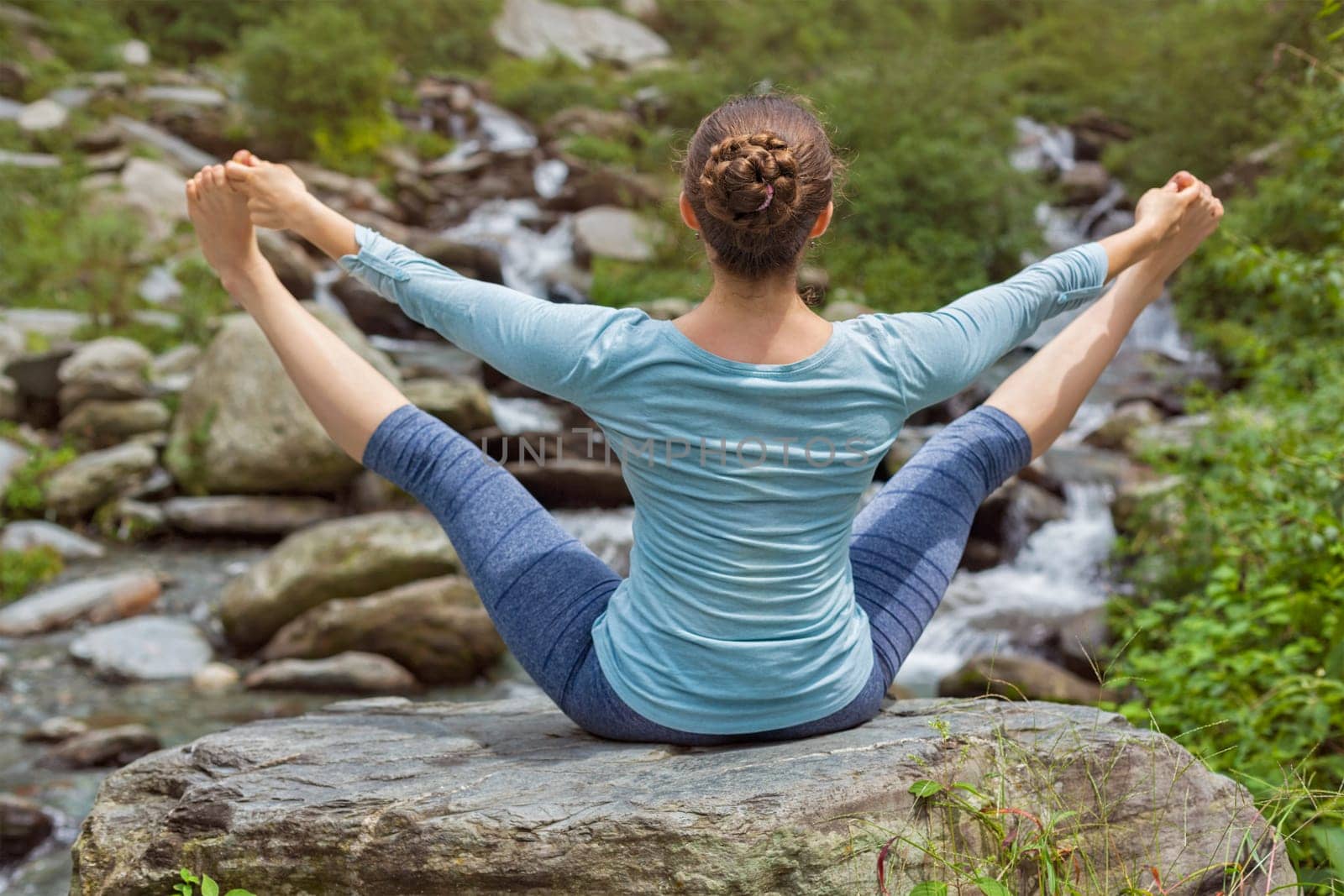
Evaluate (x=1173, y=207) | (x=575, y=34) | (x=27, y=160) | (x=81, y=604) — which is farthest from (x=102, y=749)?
(x=575, y=34)

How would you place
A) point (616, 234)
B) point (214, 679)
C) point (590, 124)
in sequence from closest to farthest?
point (214, 679), point (616, 234), point (590, 124)

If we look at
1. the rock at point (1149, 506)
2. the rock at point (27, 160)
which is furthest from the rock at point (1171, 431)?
the rock at point (27, 160)

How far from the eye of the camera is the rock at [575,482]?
7238mm

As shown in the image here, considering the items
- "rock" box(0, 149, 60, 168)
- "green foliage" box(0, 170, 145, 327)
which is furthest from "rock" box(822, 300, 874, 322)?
"rock" box(0, 149, 60, 168)

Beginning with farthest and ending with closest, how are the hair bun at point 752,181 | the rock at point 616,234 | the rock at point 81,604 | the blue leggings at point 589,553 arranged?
the rock at point 616,234 < the rock at point 81,604 < the blue leggings at point 589,553 < the hair bun at point 752,181

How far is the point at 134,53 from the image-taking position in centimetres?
1703

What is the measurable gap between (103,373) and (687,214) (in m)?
7.66

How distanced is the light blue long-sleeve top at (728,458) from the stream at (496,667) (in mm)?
844

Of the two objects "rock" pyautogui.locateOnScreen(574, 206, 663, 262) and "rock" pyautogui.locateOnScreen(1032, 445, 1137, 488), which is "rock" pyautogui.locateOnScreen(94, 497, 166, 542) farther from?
"rock" pyautogui.locateOnScreen(1032, 445, 1137, 488)

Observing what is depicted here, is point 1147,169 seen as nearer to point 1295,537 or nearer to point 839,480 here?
point 1295,537

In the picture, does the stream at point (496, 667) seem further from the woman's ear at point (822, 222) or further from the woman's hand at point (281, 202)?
the woman's hand at point (281, 202)

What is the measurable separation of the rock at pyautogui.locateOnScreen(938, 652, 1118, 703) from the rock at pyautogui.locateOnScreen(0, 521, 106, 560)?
5.20 meters

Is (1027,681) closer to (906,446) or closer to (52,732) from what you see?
(906,446)

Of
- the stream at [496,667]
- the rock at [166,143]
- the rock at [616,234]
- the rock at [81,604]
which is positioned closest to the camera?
the stream at [496,667]
